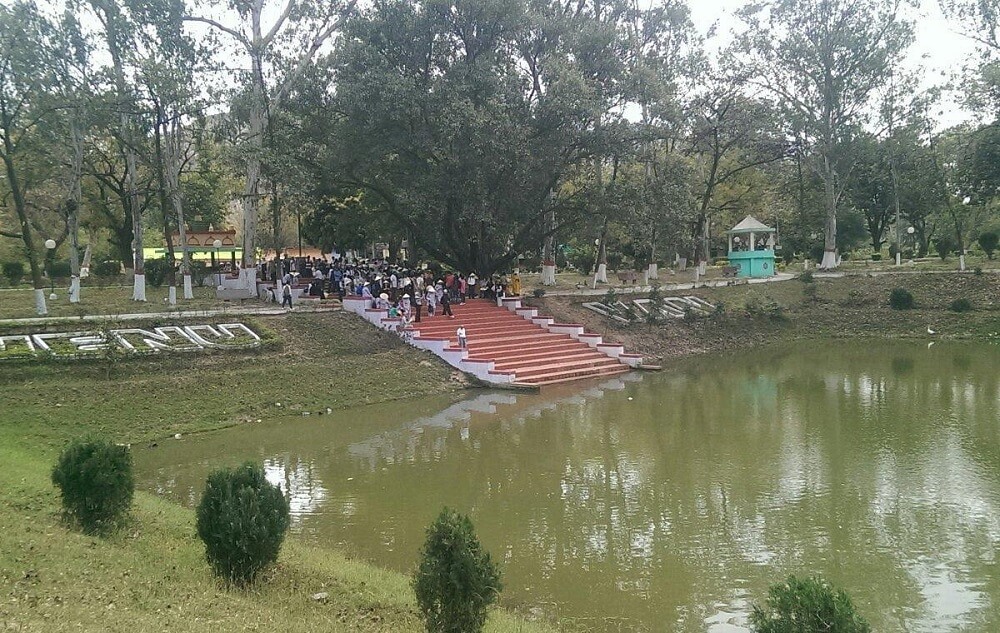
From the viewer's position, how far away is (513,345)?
70.8 ft

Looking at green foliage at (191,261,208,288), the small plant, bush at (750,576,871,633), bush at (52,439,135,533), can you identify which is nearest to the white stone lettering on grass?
bush at (52,439,135,533)

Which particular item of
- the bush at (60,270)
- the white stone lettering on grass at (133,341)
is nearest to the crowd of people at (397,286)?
the white stone lettering on grass at (133,341)

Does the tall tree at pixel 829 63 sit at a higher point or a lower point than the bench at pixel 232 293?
higher

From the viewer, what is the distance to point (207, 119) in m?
22.4

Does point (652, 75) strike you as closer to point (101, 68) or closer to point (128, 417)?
point (101, 68)

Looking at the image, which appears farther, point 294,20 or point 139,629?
point 294,20

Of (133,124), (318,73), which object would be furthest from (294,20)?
(133,124)

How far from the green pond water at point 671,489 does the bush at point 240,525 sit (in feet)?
5.50

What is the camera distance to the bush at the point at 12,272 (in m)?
30.9

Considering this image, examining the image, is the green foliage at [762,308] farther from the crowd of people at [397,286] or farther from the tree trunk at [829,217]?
the crowd of people at [397,286]

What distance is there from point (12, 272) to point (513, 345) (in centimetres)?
2391

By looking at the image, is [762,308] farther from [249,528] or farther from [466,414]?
[249,528]

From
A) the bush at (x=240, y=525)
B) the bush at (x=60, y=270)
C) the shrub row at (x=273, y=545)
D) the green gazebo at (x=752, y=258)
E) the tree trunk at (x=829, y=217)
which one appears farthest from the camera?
the green gazebo at (x=752, y=258)

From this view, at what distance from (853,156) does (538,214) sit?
60.6 feet
